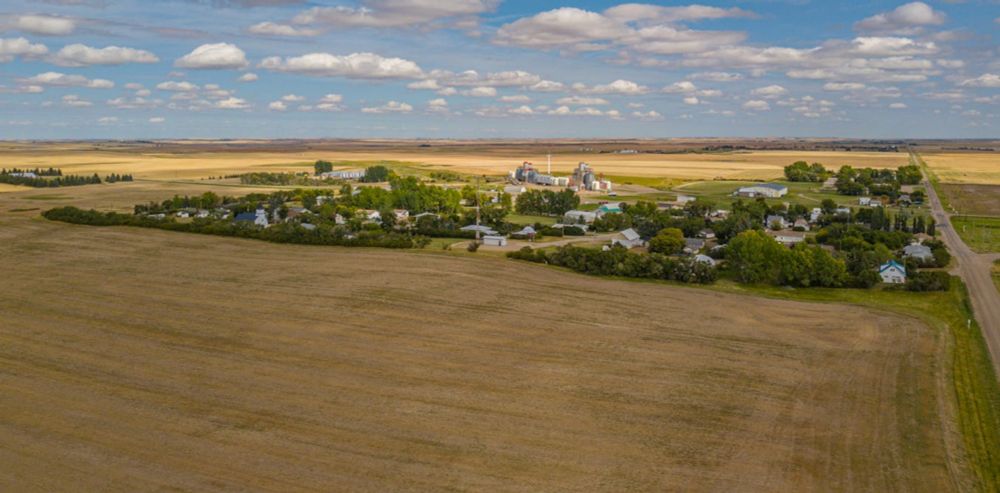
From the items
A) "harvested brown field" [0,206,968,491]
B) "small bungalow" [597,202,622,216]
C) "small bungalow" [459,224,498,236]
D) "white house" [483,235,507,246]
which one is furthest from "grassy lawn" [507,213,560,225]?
"harvested brown field" [0,206,968,491]

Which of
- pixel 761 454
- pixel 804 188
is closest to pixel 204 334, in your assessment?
pixel 761 454

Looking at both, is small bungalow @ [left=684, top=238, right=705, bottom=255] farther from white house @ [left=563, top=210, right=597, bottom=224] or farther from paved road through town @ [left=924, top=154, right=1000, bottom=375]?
paved road through town @ [left=924, top=154, right=1000, bottom=375]

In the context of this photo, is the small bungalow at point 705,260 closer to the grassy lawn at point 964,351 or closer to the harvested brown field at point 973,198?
the grassy lawn at point 964,351

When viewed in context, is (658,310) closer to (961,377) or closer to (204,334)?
(961,377)

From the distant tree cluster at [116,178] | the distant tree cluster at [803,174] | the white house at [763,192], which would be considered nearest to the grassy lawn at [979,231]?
the white house at [763,192]

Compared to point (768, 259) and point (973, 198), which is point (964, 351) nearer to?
point (768, 259)

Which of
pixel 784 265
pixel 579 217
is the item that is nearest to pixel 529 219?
pixel 579 217

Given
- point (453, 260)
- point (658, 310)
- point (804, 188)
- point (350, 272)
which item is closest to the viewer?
point (658, 310)
